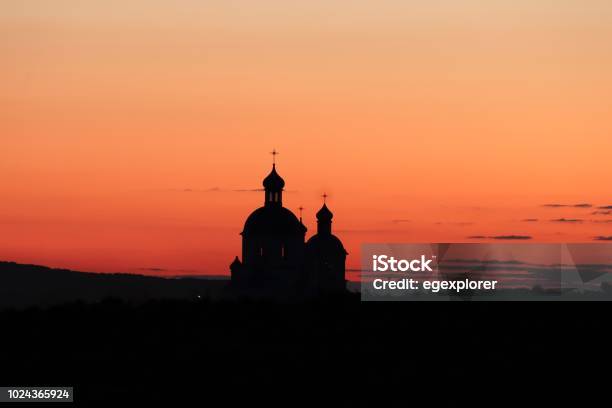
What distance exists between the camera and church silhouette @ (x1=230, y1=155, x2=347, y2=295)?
117688mm

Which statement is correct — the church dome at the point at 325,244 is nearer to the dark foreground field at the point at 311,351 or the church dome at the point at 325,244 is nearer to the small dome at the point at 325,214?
the small dome at the point at 325,214

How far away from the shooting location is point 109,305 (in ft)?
156

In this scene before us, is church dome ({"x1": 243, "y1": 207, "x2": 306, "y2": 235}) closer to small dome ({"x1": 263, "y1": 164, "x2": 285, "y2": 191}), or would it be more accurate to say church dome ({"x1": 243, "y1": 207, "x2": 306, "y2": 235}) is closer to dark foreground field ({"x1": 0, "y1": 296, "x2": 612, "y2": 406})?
small dome ({"x1": 263, "y1": 164, "x2": 285, "y2": 191})

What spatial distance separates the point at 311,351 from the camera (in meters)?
38.8

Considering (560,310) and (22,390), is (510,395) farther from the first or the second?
(560,310)

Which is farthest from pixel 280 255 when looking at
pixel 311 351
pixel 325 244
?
pixel 311 351

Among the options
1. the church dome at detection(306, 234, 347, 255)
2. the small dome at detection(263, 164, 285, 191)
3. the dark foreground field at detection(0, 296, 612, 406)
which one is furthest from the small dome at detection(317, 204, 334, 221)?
the dark foreground field at detection(0, 296, 612, 406)

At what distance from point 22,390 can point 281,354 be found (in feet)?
24.0

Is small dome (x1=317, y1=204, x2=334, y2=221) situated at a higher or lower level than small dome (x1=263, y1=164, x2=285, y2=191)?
lower

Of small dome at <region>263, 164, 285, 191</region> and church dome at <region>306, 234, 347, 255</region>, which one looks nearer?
small dome at <region>263, 164, 285, 191</region>

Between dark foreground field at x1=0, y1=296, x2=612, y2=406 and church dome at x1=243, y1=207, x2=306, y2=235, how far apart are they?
68265mm

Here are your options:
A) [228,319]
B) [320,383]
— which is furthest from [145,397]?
[228,319]

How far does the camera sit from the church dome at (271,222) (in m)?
118

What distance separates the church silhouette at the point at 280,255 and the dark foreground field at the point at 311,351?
224 ft
